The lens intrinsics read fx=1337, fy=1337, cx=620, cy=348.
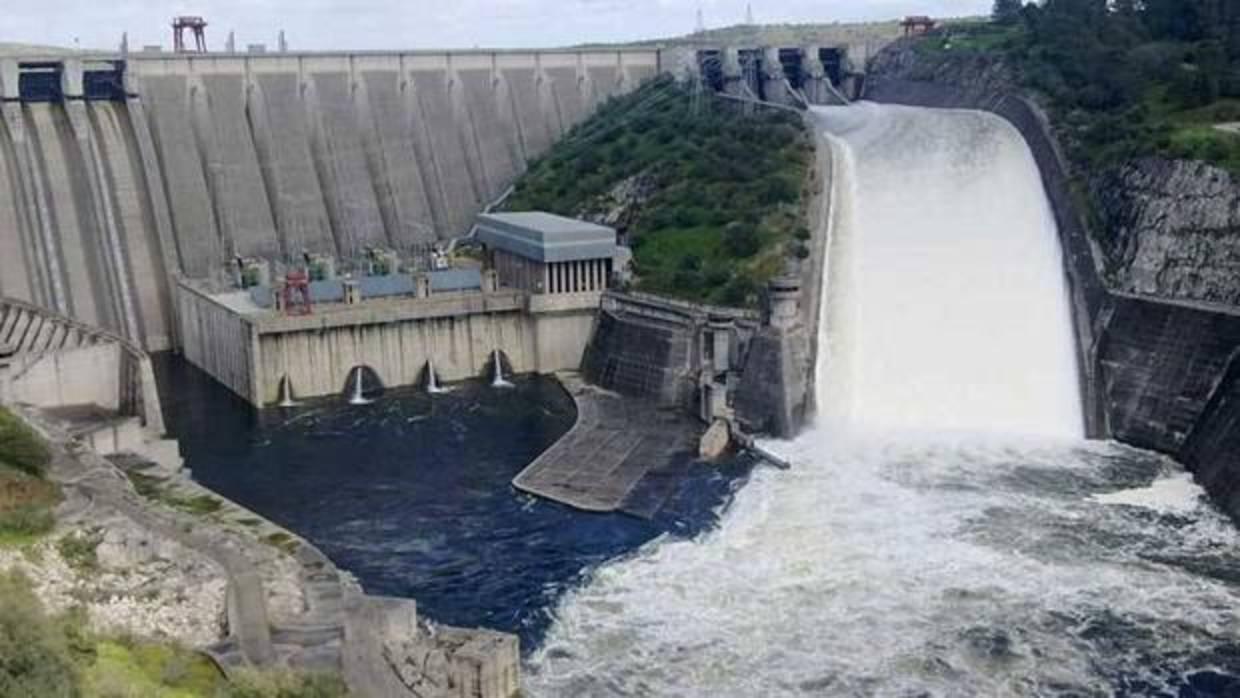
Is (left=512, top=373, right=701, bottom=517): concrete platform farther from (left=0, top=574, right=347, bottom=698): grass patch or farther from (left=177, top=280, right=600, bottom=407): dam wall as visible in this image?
(left=0, top=574, right=347, bottom=698): grass patch

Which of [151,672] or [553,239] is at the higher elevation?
[553,239]

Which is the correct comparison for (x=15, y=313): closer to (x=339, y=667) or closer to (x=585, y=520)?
(x=585, y=520)

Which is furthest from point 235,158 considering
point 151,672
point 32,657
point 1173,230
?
point 32,657

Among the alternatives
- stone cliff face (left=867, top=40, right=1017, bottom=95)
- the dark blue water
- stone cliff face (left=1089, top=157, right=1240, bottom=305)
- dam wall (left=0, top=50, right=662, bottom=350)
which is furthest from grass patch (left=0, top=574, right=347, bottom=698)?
stone cliff face (left=867, top=40, right=1017, bottom=95)

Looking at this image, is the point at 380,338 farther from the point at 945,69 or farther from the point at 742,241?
the point at 945,69

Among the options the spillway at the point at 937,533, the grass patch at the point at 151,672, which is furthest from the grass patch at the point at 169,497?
the spillway at the point at 937,533

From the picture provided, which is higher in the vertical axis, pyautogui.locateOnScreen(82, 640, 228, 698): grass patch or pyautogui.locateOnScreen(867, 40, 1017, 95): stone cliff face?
pyautogui.locateOnScreen(867, 40, 1017, 95): stone cliff face
